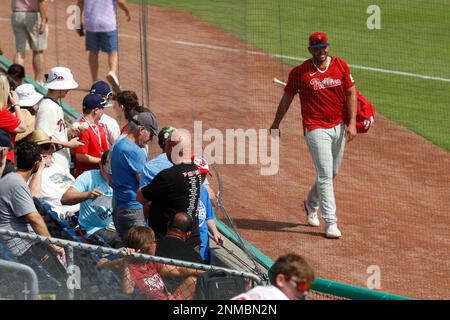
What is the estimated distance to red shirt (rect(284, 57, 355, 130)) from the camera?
8.91m

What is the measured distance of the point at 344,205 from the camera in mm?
10023

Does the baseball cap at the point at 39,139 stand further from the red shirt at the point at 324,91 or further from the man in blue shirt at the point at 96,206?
the red shirt at the point at 324,91

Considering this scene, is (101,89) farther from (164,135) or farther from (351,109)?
(351,109)

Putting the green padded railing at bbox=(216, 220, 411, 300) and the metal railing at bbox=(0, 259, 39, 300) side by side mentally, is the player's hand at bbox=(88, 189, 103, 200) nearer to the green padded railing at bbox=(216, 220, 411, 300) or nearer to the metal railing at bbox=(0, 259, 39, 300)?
the green padded railing at bbox=(216, 220, 411, 300)

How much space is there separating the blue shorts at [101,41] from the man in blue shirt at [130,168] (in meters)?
5.25

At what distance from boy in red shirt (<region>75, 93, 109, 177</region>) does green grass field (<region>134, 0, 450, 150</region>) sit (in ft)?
8.20

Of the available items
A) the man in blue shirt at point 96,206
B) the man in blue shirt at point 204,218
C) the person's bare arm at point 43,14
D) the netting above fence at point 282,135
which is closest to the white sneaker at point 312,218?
the netting above fence at point 282,135

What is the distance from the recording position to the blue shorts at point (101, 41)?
12.3 m

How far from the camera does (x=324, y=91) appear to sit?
891 cm

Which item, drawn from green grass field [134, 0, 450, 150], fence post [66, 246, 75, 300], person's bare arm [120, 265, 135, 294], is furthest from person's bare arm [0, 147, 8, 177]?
green grass field [134, 0, 450, 150]

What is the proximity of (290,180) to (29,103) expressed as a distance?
3131 mm

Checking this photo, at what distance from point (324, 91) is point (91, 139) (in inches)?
90.4

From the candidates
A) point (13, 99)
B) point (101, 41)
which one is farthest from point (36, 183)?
point (101, 41)
